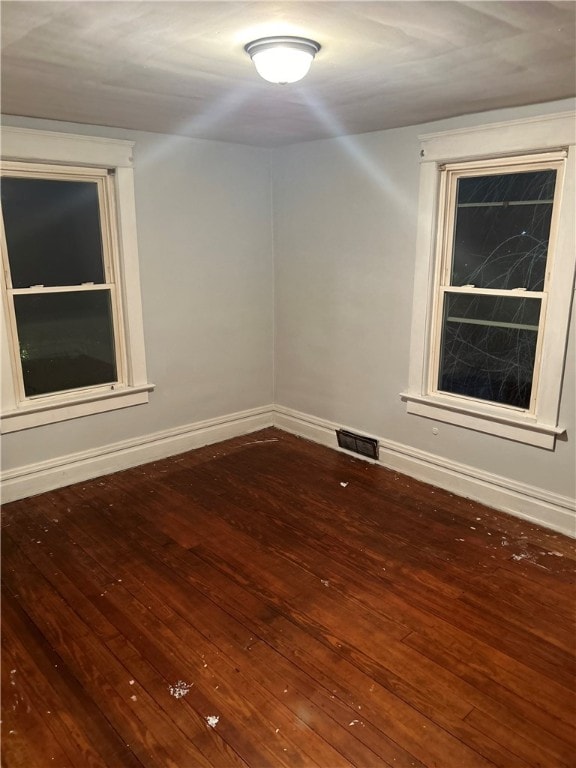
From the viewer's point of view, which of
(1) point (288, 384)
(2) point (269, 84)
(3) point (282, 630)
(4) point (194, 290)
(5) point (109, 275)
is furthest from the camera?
(1) point (288, 384)

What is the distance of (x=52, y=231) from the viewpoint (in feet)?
11.4

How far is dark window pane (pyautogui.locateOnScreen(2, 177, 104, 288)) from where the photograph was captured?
332 cm

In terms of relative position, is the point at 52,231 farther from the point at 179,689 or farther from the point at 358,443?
the point at 179,689

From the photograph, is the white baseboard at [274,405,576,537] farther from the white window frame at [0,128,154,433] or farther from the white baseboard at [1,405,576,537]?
the white window frame at [0,128,154,433]

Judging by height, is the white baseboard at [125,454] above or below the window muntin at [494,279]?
below

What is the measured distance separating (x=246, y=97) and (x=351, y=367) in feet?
6.76

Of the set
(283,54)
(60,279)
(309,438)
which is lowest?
(309,438)

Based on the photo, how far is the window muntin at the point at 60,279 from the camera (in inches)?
131

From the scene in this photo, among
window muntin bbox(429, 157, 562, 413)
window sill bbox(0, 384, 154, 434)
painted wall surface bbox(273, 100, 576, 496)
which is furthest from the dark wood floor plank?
window muntin bbox(429, 157, 562, 413)

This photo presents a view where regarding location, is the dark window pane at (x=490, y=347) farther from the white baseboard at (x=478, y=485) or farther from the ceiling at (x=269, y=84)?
the ceiling at (x=269, y=84)

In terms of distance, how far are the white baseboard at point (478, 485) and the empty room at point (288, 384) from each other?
2 centimetres

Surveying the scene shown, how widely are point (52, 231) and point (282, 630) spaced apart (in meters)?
2.74

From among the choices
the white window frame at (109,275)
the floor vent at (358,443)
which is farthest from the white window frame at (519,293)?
the white window frame at (109,275)

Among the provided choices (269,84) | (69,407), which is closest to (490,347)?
(269,84)
